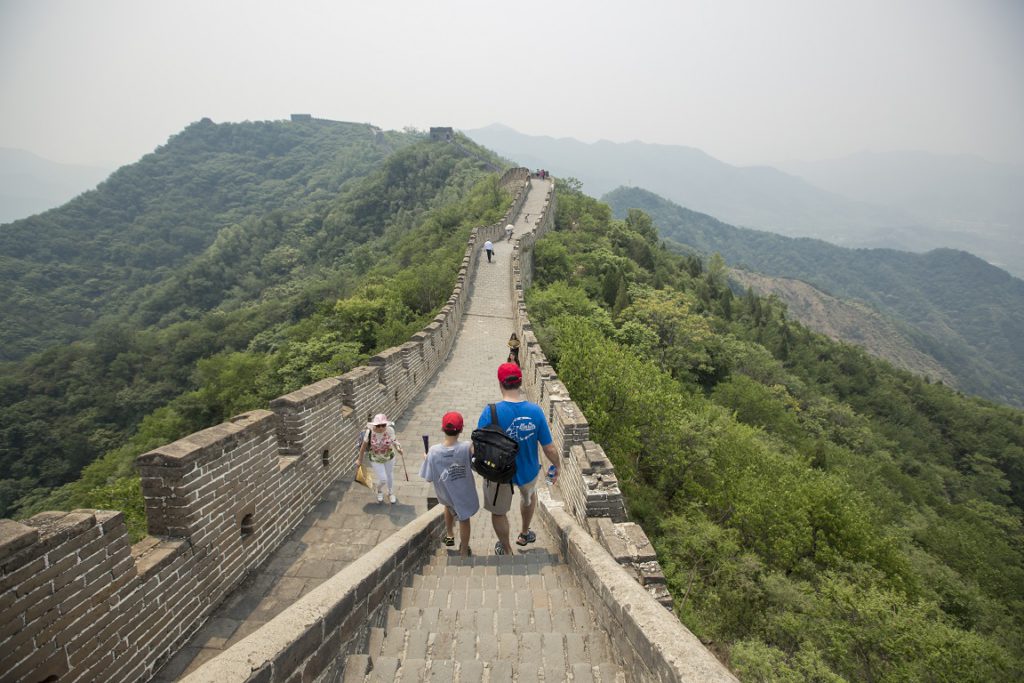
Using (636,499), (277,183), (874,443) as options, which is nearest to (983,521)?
(874,443)

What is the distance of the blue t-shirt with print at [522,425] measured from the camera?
14.4 ft

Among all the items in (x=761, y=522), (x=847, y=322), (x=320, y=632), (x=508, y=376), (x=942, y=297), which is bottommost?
Result: (x=847, y=322)

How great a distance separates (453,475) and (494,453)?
59cm

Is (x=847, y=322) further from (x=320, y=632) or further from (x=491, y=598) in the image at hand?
(x=320, y=632)

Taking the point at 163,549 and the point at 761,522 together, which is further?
the point at 761,522

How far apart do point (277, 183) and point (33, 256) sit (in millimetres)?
52987

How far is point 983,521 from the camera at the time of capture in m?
27.5

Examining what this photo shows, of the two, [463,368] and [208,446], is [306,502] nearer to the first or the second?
[208,446]

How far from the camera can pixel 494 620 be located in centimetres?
Result: 335

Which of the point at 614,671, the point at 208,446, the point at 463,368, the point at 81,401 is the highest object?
the point at 208,446

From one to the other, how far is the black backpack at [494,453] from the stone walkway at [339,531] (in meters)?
1.85

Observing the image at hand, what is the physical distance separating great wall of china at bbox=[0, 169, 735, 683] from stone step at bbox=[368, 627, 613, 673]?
11 cm

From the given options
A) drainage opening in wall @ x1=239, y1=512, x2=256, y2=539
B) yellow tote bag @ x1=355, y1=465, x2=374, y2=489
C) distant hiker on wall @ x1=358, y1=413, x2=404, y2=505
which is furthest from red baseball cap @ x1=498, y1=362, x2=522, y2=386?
yellow tote bag @ x1=355, y1=465, x2=374, y2=489

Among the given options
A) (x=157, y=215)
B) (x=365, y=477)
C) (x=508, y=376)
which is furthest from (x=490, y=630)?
(x=157, y=215)
